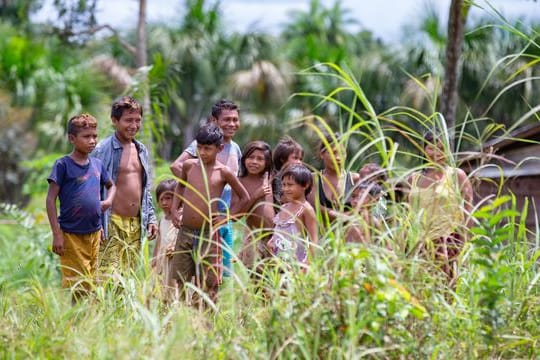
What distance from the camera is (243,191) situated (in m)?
6.34

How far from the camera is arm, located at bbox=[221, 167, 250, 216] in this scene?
6.28m

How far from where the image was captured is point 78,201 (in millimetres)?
6215

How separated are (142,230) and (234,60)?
2280 cm

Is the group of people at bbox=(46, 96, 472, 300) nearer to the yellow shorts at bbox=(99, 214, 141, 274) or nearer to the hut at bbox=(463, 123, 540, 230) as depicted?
the yellow shorts at bbox=(99, 214, 141, 274)

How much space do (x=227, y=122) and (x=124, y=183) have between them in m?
0.82

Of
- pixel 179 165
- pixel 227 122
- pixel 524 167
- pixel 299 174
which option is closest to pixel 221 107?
pixel 227 122

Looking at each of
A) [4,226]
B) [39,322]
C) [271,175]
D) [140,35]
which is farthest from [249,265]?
[4,226]

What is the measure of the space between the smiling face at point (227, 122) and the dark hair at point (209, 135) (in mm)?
572

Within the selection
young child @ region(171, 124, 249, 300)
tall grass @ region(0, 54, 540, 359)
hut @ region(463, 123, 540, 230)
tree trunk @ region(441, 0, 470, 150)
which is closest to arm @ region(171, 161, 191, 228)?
young child @ region(171, 124, 249, 300)

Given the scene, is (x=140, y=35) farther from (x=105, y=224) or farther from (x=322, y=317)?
(x=322, y=317)

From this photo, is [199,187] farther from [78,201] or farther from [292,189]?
[78,201]

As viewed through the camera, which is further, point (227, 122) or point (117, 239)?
point (227, 122)

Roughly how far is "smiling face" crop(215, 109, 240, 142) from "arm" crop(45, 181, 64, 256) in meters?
1.25

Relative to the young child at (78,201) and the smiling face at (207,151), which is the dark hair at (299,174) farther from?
the young child at (78,201)
